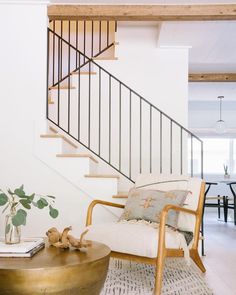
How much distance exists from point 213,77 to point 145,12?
3.42 metres

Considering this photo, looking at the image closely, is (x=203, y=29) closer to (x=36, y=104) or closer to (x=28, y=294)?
(x=36, y=104)

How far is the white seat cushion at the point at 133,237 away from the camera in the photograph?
2795mm

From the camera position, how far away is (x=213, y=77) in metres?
7.52

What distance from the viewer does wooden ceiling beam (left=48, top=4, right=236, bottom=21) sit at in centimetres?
437

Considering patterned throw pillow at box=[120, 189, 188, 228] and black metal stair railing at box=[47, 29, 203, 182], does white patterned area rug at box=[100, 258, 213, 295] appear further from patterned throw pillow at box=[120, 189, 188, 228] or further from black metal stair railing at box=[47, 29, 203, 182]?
black metal stair railing at box=[47, 29, 203, 182]

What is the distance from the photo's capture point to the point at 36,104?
4359 mm

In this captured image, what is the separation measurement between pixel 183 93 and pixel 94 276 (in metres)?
4.02

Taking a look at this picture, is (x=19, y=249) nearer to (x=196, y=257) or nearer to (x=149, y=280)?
(x=149, y=280)

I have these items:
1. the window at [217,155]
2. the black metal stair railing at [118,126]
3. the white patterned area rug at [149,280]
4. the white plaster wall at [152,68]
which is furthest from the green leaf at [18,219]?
the window at [217,155]

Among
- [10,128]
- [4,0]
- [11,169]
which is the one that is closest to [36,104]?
[10,128]

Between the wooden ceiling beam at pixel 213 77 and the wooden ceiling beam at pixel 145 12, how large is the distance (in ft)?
10.2

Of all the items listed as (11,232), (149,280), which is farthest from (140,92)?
(11,232)

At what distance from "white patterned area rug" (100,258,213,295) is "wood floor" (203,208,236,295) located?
115 mm

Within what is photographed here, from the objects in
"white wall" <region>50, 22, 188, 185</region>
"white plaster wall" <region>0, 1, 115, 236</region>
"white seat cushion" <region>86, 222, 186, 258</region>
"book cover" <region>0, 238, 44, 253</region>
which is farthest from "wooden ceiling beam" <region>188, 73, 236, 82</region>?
"book cover" <region>0, 238, 44, 253</region>
